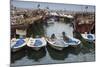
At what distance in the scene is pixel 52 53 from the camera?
87.7 inches

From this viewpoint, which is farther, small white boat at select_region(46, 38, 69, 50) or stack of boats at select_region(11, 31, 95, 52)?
small white boat at select_region(46, 38, 69, 50)

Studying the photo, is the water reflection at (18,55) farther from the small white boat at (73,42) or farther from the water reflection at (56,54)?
the small white boat at (73,42)

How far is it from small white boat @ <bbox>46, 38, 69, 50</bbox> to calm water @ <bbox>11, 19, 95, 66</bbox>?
4cm

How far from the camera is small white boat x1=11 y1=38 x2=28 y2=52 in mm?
2057

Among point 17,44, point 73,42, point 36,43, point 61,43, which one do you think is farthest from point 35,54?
point 73,42

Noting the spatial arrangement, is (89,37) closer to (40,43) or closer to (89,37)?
(89,37)

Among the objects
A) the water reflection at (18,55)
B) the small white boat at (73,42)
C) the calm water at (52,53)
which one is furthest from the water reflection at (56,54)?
the water reflection at (18,55)

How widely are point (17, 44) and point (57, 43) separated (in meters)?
0.45

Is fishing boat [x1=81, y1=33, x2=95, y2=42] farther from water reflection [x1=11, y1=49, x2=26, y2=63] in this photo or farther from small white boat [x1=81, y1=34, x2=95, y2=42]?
water reflection [x1=11, y1=49, x2=26, y2=63]

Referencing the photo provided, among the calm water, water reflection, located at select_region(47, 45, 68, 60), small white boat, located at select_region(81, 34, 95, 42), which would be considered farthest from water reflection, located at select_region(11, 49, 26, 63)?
small white boat, located at select_region(81, 34, 95, 42)

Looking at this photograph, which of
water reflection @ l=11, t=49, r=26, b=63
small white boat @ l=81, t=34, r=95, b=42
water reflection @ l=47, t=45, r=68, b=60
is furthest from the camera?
small white boat @ l=81, t=34, r=95, b=42
